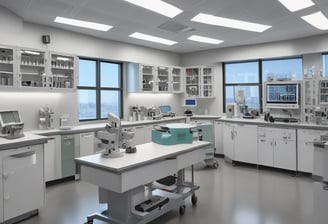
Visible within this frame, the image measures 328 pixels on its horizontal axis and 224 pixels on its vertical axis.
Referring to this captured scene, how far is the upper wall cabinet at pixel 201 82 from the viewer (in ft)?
25.6

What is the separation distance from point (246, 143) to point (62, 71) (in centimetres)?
435

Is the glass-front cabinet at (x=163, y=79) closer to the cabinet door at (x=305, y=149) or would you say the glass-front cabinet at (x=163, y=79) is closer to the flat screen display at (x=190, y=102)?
the flat screen display at (x=190, y=102)

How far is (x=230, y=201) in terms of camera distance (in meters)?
4.09

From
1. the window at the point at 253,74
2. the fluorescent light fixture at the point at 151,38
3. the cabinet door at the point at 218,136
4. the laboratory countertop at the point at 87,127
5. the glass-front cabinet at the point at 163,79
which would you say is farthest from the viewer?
the glass-front cabinet at the point at 163,79

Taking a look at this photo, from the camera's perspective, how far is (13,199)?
336 centimetres

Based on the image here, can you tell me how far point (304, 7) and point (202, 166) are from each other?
380 centimetres

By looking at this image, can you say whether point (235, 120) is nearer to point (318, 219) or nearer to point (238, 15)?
point (238, 15)

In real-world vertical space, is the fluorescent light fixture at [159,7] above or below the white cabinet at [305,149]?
above

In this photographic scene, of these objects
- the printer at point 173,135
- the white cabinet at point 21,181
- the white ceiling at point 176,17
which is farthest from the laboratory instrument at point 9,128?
A: the printer at point 173,135

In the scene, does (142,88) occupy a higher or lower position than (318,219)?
higher

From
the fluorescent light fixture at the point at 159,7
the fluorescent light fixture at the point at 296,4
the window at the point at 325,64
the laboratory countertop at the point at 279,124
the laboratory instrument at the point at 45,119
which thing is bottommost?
the laboratory countertop at the point at 279,124

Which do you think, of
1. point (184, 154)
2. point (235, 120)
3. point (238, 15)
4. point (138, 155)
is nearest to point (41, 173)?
point (138, 155)

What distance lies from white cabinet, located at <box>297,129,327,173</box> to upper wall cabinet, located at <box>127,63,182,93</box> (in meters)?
3.67

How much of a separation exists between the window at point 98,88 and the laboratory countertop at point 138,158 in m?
2.86
